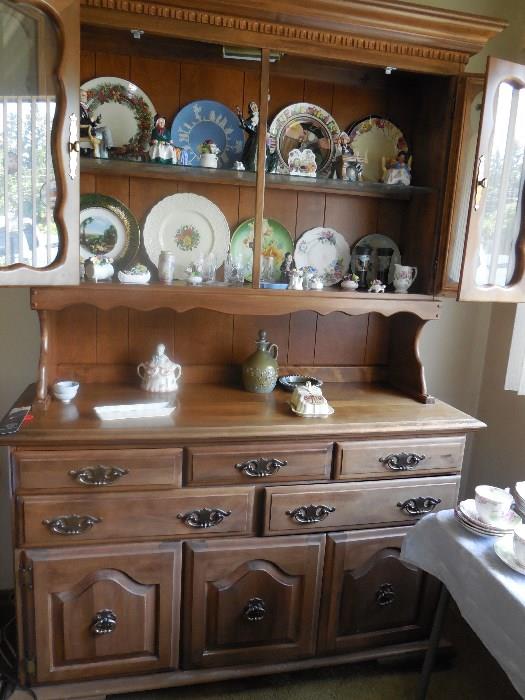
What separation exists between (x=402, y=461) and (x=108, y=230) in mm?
1162

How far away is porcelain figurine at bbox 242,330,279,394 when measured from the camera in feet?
5.74

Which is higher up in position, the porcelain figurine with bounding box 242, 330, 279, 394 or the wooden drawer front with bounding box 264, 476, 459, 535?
the porcelain figurine with bounding box 242, 330, 279, 394

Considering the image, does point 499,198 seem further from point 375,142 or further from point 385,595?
point 385,595

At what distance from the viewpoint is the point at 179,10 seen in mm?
1404

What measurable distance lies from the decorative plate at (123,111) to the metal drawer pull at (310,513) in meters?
1.17

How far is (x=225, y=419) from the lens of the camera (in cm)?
151

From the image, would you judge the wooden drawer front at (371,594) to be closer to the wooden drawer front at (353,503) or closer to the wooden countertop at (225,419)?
the wooden drawer front at (353,503)

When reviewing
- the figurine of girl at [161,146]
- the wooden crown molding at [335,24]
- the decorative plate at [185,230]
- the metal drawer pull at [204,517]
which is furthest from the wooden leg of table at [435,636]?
the wooden crown molding at [335,24]

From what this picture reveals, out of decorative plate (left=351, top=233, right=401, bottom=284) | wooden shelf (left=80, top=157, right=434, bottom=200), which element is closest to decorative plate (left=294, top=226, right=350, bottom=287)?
decorative plate (left=351, top=233, right=401, bottom=284)

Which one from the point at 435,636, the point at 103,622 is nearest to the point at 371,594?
the point at 435,636

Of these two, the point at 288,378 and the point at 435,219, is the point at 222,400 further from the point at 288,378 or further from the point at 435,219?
the point at 435,219

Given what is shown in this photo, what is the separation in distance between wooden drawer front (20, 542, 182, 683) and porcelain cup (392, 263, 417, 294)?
3.47 feet

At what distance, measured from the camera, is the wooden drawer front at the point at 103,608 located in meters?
1.41

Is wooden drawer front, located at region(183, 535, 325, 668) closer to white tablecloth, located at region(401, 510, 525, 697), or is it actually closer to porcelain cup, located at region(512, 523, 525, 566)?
white tablecloth, located at region(401, 510, 525, 697)
